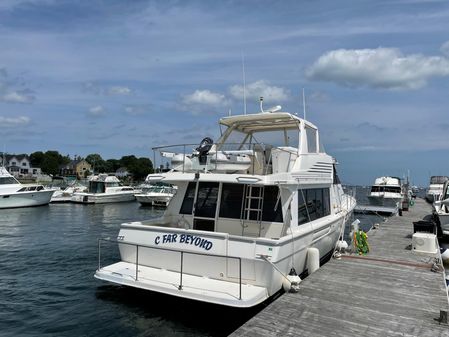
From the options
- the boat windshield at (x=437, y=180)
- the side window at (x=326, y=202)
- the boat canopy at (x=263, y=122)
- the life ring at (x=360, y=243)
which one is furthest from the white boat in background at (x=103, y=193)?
the boat windshield at (x=437, y=180)

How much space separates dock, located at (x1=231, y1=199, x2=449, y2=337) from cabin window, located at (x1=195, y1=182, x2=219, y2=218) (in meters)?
2.67

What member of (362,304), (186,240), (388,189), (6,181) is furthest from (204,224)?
(6,181)

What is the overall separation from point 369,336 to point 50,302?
671cm

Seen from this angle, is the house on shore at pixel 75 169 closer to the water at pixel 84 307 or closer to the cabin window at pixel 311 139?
the water at pixel 84 307

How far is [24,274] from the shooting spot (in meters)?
11.4

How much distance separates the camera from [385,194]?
35.3 metres

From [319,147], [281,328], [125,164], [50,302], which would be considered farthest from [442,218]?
[125,164]

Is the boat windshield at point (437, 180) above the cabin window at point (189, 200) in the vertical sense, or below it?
above

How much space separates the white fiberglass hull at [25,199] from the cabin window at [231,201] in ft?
100

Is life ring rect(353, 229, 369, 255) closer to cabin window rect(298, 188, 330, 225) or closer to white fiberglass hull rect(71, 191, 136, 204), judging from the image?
cabin window rect(298, 188, 330, 225)

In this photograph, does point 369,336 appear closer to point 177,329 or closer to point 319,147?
point 177,329

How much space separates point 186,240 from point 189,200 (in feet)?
5.53

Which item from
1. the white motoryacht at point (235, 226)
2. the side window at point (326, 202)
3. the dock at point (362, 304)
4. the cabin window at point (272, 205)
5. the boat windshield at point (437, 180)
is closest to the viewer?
the dock at point (362, 304)

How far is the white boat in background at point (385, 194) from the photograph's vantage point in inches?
1366
